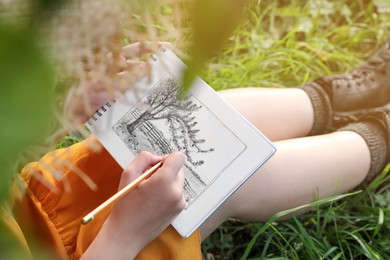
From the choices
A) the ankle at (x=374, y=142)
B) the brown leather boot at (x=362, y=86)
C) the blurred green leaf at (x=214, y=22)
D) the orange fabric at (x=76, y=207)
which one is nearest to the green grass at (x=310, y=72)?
the ankle at (x=374, y=142)

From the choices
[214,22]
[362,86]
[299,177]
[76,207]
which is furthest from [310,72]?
[214,22]

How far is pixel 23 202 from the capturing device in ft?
2.84

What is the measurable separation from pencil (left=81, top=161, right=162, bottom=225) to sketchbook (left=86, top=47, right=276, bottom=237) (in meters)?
0.08

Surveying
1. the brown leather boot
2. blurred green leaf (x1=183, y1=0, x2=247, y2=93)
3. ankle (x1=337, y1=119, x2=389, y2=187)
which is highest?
blurred green leaf (x1=183, y1=0, x2=247, y2=93)

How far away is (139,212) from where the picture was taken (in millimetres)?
812

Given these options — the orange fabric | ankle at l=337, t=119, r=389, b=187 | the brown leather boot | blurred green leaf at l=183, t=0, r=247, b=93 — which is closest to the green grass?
ankle at l=337, t=119, r=389, b=187

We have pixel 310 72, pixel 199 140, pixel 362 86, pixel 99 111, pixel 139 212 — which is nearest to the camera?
pixel 99 111

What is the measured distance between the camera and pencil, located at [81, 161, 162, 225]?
0.73m

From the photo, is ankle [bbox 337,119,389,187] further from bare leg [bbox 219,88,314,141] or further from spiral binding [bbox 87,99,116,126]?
spiral binding [bbox 87,99,116,126]

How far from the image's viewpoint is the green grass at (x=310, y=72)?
113cm

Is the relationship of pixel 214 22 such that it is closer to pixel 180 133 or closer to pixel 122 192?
pixel 122 192

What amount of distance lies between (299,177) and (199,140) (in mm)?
226

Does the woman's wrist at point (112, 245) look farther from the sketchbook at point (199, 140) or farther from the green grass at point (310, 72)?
the green grass at point (310, 72)

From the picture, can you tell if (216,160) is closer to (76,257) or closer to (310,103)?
(76,257)
